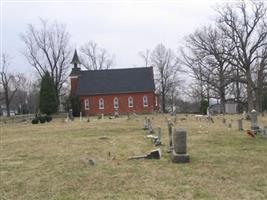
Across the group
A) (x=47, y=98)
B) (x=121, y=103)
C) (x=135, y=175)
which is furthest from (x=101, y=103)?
(x=135, y=175)

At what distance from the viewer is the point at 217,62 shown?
5122 cm

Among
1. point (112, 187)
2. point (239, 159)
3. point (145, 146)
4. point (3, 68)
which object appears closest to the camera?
point (112, 187)

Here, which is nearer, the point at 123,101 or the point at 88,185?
the point at 88,185

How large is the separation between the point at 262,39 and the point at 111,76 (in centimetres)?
2782

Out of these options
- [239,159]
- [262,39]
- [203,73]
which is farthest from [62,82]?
[239,159]

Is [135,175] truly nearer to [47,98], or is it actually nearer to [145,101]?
[47,98]

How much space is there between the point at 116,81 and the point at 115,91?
2039mm

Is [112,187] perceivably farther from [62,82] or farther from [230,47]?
[62,82]

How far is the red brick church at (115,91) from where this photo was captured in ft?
221

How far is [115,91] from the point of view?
68312mm

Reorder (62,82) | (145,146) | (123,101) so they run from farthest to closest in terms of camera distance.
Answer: (62,82)
(123,101)
(145,146)

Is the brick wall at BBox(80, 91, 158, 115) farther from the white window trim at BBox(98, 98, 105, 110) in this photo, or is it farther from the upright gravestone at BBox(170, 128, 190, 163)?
the upright gravestone at BBox(170, 128, 190, 163)

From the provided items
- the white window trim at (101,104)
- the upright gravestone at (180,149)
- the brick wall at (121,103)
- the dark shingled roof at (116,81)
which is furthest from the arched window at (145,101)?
the upright gravestone at (180,149)

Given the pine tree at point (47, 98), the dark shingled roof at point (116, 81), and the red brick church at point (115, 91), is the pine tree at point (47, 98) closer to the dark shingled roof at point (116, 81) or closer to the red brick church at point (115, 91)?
the red brick church at point (115, 91)
